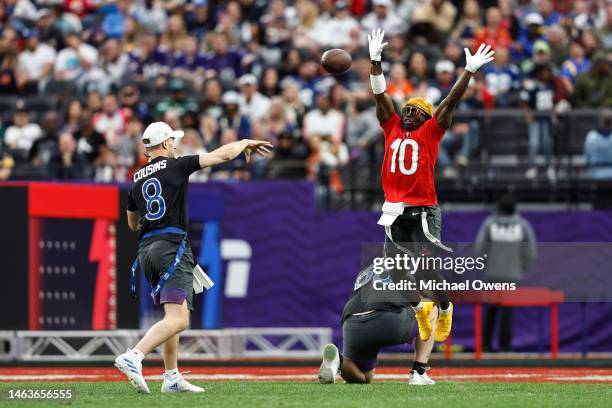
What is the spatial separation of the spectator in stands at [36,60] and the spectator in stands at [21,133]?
1978 millimetres

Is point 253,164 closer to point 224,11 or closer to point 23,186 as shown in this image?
point 23,186

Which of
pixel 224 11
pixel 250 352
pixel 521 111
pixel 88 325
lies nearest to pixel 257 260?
pixel 250 352

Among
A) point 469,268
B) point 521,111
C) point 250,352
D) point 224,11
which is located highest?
point 224,11

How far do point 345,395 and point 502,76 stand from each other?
10458 mm

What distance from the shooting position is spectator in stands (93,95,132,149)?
19.9 m

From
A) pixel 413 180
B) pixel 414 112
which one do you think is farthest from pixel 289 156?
pixel 413 180

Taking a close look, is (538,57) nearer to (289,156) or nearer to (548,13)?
(548,13)

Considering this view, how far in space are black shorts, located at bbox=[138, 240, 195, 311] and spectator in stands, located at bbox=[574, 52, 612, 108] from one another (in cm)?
967

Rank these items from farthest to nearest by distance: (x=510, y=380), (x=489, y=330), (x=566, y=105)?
(x=566, y=105)
(x=489, y=330)
(x=510, y=380)

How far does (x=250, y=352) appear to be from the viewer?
17797 mm

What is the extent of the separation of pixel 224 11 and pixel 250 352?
703 cm

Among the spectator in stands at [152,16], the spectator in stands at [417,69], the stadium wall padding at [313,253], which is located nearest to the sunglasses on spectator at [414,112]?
the stadium wall padding at [313,253]

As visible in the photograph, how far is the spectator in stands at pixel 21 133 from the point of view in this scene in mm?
20031

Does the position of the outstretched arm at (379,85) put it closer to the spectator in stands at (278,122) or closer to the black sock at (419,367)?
the black sock at (419,367)
